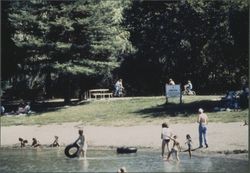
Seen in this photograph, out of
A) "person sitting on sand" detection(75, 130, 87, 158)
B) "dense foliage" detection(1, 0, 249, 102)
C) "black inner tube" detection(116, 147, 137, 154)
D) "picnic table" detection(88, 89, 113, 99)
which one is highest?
"dense foliage" detection(1, 0, 249, 102)

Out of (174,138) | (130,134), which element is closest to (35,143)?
(130,134)

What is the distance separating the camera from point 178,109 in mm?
40406

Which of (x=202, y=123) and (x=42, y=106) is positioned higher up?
(x=42, y=106)

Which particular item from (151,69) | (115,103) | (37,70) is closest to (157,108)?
Answer: (115,103)

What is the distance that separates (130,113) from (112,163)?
49.4ft

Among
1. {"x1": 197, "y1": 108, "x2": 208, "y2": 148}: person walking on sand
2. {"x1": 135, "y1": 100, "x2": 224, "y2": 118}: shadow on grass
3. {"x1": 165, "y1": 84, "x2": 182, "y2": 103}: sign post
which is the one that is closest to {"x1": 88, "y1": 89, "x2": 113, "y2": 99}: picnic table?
{"x1": 165, "y1": 84, "x2": 182, "y2": 103}: sign post

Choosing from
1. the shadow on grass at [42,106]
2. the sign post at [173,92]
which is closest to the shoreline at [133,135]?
the sign post at [173,92]

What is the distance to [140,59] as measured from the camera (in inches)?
2347

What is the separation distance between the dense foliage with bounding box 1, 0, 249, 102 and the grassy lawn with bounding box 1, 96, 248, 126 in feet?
10.5

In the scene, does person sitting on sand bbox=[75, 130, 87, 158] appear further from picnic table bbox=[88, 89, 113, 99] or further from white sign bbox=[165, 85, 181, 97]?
picnic table bbox=[88, 89, 113, 99]

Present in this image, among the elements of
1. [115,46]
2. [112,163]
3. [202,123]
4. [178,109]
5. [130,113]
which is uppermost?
[115,46]

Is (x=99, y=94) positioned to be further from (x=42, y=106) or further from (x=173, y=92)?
(x=173, y=92)

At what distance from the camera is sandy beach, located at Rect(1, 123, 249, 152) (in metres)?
30.1

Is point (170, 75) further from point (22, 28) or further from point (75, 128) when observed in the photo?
point (75, 128)
